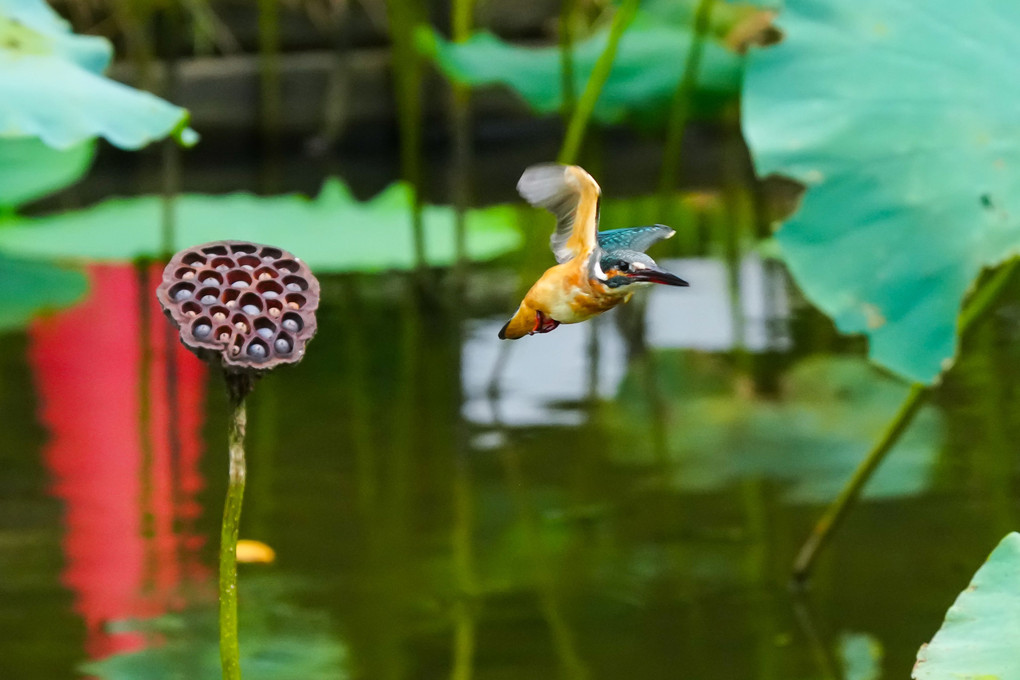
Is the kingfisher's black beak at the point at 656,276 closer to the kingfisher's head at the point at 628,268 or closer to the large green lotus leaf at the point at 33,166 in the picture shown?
the kingfisher's head at the point at 628,268

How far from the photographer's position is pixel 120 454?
1.45 m

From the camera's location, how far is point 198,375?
5.83 feet

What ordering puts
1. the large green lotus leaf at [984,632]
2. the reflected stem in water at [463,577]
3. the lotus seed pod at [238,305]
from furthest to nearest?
1. the reflected stem in water at [463,577]
2. the large green lotus leaf at [984,632]
3. the lotus seed pod at [238,305]

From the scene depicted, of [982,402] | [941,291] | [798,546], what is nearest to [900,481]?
[798,546]

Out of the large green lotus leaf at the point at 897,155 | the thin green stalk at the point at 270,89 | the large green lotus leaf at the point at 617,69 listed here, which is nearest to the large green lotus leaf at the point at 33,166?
the large green lotus leaf at the point at 617,69

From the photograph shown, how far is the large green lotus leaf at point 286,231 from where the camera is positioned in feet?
6.97

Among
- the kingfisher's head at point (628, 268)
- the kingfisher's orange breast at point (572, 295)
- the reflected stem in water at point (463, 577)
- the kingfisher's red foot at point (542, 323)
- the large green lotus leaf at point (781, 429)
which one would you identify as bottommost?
the large green lotus leaf at point (781, 429)

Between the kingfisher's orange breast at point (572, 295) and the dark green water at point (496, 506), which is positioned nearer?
the kingfisher's orange breast at point (572, 295)

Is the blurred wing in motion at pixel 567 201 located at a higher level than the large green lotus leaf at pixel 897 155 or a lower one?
higher

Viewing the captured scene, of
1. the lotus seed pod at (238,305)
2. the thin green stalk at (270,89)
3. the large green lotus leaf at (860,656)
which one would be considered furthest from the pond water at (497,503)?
the thin green stalk at (270,89)

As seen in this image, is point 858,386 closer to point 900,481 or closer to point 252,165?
point 900,481

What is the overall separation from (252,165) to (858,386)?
238 centimetres

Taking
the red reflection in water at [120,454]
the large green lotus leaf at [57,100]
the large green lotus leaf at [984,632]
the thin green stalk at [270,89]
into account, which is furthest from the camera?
the thin green stalk at [270,89]

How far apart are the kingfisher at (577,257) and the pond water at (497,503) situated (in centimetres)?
75
